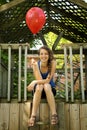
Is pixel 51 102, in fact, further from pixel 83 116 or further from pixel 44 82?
pixel 83 116

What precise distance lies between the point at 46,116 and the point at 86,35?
4863 millimetres

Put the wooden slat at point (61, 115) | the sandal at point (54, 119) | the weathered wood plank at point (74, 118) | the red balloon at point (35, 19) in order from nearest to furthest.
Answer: the sandal at point (54, 119) → the wooden slat at point (61, 115) → the weathered wood plank at point (74, 118) → the red balloon at point (35, 19)

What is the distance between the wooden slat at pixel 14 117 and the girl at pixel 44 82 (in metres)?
0.47

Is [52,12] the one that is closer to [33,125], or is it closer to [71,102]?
[71,102]

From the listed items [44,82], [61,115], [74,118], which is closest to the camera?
[44,82]

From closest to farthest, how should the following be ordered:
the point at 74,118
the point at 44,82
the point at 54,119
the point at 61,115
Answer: the point at 54,119 < the point at 44,82 < the point at 61,115 < the point at 74,118

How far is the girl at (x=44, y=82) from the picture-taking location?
3576mm

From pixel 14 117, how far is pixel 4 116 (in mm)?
145

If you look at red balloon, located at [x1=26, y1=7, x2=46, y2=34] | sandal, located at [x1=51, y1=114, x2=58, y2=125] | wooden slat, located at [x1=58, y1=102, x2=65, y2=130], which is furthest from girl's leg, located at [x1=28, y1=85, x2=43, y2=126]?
red balloon, located at [x1=26, y1=7, x2=46, y2=34]

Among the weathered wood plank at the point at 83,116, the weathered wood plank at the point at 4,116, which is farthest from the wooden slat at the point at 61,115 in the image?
the weathered wood plank at the point at 4,116

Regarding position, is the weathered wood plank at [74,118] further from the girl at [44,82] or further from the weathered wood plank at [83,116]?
the girl at [44,82]

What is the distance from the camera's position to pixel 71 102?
4121 mm

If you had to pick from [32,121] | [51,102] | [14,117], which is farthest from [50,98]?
→ [14,117]

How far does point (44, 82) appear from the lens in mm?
3676
